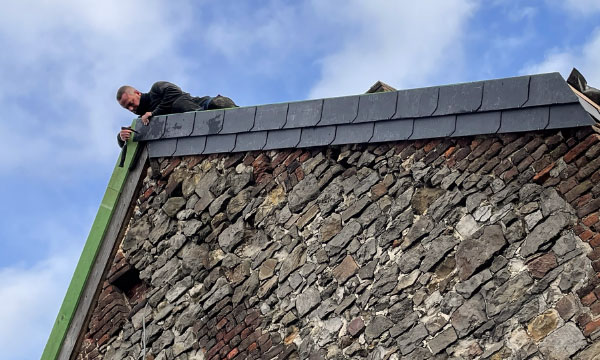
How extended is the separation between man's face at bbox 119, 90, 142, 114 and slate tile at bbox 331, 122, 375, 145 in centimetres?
272

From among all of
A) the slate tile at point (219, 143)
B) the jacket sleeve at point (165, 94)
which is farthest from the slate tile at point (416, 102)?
the jacket sleeve at point (165, 94)

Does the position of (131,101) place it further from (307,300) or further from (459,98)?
(459,98)

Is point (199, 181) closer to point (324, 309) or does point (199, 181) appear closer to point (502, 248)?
point (324, 309)

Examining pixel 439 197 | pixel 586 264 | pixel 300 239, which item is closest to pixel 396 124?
pixel 439 197

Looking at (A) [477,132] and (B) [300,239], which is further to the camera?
(B) [300,239]

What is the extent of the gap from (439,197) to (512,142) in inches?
27.9

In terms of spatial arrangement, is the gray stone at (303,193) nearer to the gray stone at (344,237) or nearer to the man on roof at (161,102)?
the gray stone at (344,237)

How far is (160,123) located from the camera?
31.8ft

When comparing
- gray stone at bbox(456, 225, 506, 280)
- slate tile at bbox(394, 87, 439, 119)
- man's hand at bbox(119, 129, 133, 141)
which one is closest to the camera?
gray stone at bbox(456, 225, 506, 280)

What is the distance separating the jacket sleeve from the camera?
1002 centimetres

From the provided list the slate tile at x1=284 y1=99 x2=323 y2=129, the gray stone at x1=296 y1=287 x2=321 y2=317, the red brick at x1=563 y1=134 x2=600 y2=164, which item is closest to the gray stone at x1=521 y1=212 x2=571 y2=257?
the red brick at x1=563 y1=134 x2=600 y2=164

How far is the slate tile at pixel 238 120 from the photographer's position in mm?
8938

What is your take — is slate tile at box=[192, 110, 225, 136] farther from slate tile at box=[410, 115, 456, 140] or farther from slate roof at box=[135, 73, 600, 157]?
slate tile at box=[410, 115, 456, 140]

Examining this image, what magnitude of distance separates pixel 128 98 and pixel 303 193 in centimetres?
260
